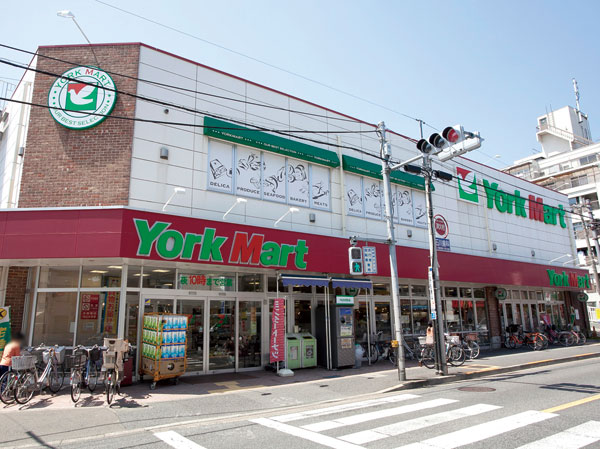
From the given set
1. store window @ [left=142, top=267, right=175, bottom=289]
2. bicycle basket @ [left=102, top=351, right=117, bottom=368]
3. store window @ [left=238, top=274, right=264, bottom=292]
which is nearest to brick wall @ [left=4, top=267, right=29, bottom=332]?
store window @ [left=142, top=267, right=175, bottom=289]

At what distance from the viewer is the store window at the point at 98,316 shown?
11828 millimetres

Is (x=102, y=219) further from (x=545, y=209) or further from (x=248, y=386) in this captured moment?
(x=545, y=209)

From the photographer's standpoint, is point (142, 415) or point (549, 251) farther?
point (549, 251)

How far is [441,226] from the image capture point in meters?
20.8

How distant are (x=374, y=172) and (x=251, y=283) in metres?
7.50

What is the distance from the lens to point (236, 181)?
14234 mm

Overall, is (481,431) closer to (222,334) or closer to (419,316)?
(222,334)

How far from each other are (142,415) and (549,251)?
2778cm

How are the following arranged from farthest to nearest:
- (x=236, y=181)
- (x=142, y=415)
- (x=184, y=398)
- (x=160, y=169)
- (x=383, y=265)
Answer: (x=383, y=265)
(x=236, y=181)
(x=160, y=169)
(x=184, y=398)
(x=142, y=415)

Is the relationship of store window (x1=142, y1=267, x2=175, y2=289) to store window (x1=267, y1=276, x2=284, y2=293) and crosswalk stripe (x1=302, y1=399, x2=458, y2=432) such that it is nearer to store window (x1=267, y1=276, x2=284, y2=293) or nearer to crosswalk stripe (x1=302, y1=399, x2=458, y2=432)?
store window (x1=267, y1=276, x2=284, y2=293)

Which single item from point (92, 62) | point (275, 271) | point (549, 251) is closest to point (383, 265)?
point (275, 271)

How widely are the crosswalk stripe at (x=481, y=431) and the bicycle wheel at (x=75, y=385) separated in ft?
24.0

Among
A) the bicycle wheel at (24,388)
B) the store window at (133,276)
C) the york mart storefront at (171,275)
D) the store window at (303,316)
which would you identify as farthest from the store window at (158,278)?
the store window at (303,316)

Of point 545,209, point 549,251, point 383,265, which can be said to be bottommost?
point 383,265
